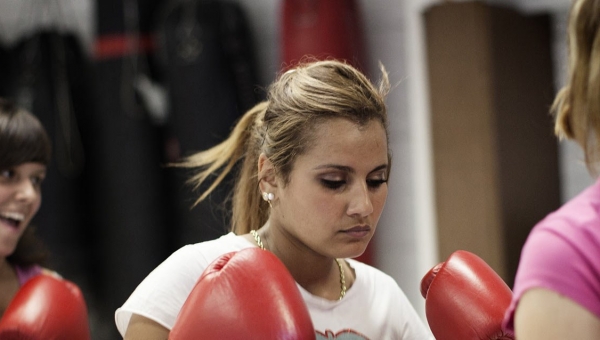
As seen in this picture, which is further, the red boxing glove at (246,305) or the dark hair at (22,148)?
the dark hair at (22,148)

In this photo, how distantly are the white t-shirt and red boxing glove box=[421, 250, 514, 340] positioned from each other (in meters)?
0.12

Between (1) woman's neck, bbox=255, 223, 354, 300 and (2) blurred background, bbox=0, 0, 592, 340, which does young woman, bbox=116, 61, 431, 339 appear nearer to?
(1) woman's neck, bbox=255, 223, 354, 300

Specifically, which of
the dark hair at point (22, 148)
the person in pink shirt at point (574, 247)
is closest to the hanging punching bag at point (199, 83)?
the dark hair at point (22, 148)

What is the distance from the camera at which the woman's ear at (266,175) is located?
1.52m

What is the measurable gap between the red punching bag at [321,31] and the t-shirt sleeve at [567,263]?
7.42 ft

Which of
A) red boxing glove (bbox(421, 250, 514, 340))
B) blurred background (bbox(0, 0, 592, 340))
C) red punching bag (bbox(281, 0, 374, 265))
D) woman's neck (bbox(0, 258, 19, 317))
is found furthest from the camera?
red punching bag (bbox(281, 0, 374, 265))

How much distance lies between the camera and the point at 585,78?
2.99ft

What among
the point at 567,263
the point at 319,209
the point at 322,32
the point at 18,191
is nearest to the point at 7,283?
the point at 18,191

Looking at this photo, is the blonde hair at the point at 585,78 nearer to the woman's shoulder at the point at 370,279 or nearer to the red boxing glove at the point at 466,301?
the red boxing glove at the point at 466,301

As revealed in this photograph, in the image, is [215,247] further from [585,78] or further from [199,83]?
[199,83]

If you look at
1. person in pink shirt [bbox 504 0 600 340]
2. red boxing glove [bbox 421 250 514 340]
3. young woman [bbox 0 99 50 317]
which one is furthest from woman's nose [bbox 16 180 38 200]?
person in pink shirt [bbox 504 0 600 340]

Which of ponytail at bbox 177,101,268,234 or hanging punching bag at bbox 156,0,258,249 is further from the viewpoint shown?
hanging punching bag at bbox 156,0,258,249

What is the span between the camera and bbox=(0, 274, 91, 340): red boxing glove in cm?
158

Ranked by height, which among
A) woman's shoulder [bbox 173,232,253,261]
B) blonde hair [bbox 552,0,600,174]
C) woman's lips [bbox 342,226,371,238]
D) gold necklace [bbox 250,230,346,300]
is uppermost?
blonde hair [bbox 552,0,600,174]
